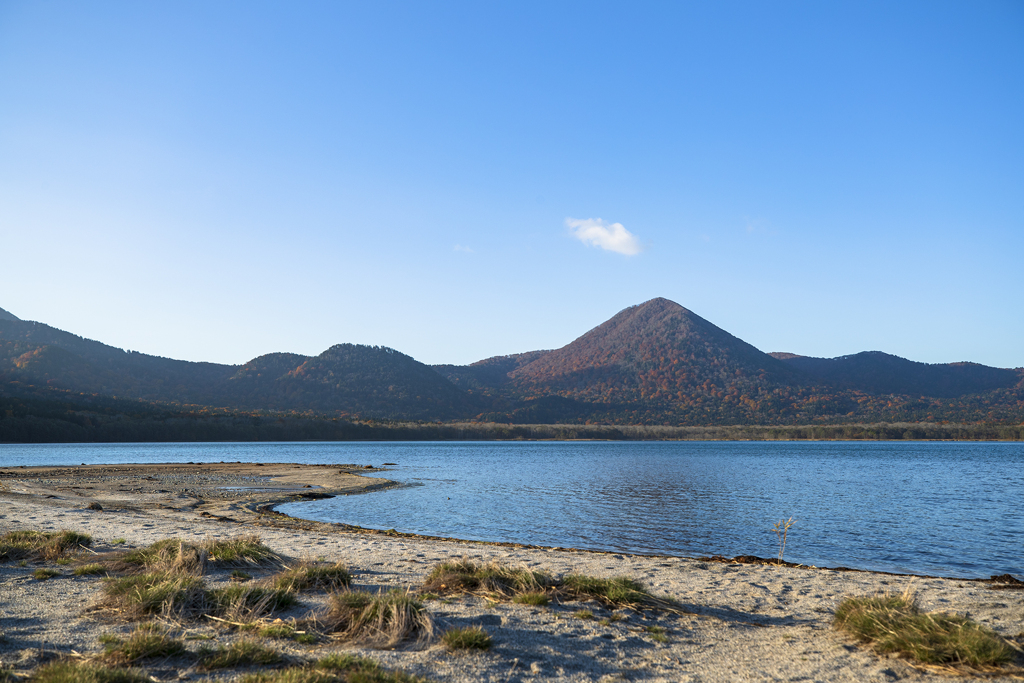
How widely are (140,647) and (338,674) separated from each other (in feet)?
8.24

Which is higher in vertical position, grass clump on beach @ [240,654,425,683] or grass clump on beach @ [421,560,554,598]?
grass clump on beach @ [240,654,425,683]

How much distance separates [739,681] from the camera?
7582mm

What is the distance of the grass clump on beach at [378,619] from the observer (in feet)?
27.3

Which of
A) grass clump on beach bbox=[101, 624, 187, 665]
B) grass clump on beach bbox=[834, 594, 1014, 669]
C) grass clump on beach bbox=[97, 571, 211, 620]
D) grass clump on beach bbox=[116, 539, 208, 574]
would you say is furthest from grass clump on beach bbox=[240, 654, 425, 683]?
grass clump on beach bbox=[834, 594, 1014, 669]

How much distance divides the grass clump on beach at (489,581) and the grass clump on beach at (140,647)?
4848 millimetres

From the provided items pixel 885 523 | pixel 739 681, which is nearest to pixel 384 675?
pixel 739 681

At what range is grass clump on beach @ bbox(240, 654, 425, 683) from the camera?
6.31 m

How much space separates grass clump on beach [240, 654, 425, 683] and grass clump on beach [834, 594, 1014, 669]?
6.72 m

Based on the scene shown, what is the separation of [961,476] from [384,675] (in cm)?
6813

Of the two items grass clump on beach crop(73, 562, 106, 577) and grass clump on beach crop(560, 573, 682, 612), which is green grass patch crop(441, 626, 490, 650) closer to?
grass clump on beach crop(560, 573, 682, 612)

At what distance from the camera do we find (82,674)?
614 centimetres

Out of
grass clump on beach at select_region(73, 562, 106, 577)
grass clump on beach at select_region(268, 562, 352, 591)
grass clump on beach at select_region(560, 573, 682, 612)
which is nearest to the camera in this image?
grass clump on beach at select_region(560, 573, 682, 612)

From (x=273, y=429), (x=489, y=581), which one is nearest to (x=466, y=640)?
(x=489, y=581)

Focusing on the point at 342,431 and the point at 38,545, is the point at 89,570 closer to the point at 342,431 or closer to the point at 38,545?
the point at 38,545
